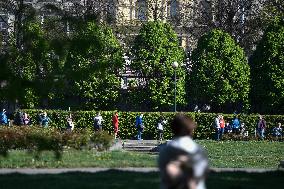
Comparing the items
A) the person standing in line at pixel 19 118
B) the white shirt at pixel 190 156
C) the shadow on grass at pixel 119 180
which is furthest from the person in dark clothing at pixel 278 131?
the white shirt at pixel 190 156

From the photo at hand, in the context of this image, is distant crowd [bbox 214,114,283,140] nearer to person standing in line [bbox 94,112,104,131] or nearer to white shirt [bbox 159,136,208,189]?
person standing in line [bbox 94,112,104,131]

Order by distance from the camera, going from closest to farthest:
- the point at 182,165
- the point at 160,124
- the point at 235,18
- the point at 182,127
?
1. the point at 182,165
2. the point at 182,127
3. the point at 160,124
4. the point at 235,18

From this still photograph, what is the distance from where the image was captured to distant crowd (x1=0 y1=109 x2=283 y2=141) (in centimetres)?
3947

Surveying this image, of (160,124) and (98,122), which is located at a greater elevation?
(98,122)


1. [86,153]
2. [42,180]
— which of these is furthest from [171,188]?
[86,153]

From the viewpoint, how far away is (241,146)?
3294 cm

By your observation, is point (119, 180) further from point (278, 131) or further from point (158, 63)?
point (158, 63)

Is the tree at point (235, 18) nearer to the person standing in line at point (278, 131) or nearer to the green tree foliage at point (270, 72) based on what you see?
the green tree foliage at point (270, 72)

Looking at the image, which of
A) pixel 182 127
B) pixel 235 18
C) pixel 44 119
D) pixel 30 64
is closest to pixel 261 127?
pixel 44 119

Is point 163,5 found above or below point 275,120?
above

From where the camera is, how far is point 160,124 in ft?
130

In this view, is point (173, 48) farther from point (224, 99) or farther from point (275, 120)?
point (275, 120)

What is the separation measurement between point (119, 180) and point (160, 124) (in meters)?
25.3

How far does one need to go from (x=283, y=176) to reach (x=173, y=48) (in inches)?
1235
